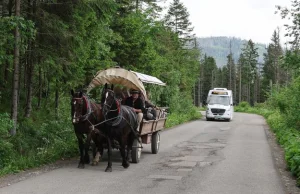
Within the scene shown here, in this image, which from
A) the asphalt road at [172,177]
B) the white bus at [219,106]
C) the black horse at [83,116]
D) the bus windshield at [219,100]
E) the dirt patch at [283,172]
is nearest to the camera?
the asphalt road at [172,177]

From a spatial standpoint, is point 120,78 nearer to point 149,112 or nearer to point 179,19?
point 149,112

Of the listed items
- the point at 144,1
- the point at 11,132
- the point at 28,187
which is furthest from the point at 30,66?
the point at 144,1

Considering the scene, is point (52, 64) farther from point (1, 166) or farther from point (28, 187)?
point (28, 187)

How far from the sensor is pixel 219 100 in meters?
34.5

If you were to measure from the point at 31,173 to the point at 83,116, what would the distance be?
1.91m

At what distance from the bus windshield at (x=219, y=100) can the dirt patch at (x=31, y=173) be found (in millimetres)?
24374

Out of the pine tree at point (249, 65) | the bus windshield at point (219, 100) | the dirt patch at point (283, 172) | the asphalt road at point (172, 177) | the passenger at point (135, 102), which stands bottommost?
the dirt patch at point (283, 172)

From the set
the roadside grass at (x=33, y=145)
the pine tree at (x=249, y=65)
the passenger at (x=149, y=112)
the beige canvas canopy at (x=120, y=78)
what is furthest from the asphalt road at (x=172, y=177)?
the pine tree at (x=249, y=65)

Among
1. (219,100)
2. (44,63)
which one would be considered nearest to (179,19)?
(219,100)

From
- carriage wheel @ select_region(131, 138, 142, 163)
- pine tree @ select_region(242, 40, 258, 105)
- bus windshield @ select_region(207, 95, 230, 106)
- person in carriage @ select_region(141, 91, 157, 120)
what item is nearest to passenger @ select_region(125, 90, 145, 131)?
person in carriage @ select_region(141, 91, 157, 120)

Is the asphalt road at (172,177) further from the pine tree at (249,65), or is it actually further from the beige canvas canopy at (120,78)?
the pine tree at (249,65)

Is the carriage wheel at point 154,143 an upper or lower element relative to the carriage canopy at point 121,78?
lower

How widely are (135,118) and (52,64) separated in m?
4.24

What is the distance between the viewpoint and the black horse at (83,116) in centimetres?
941
